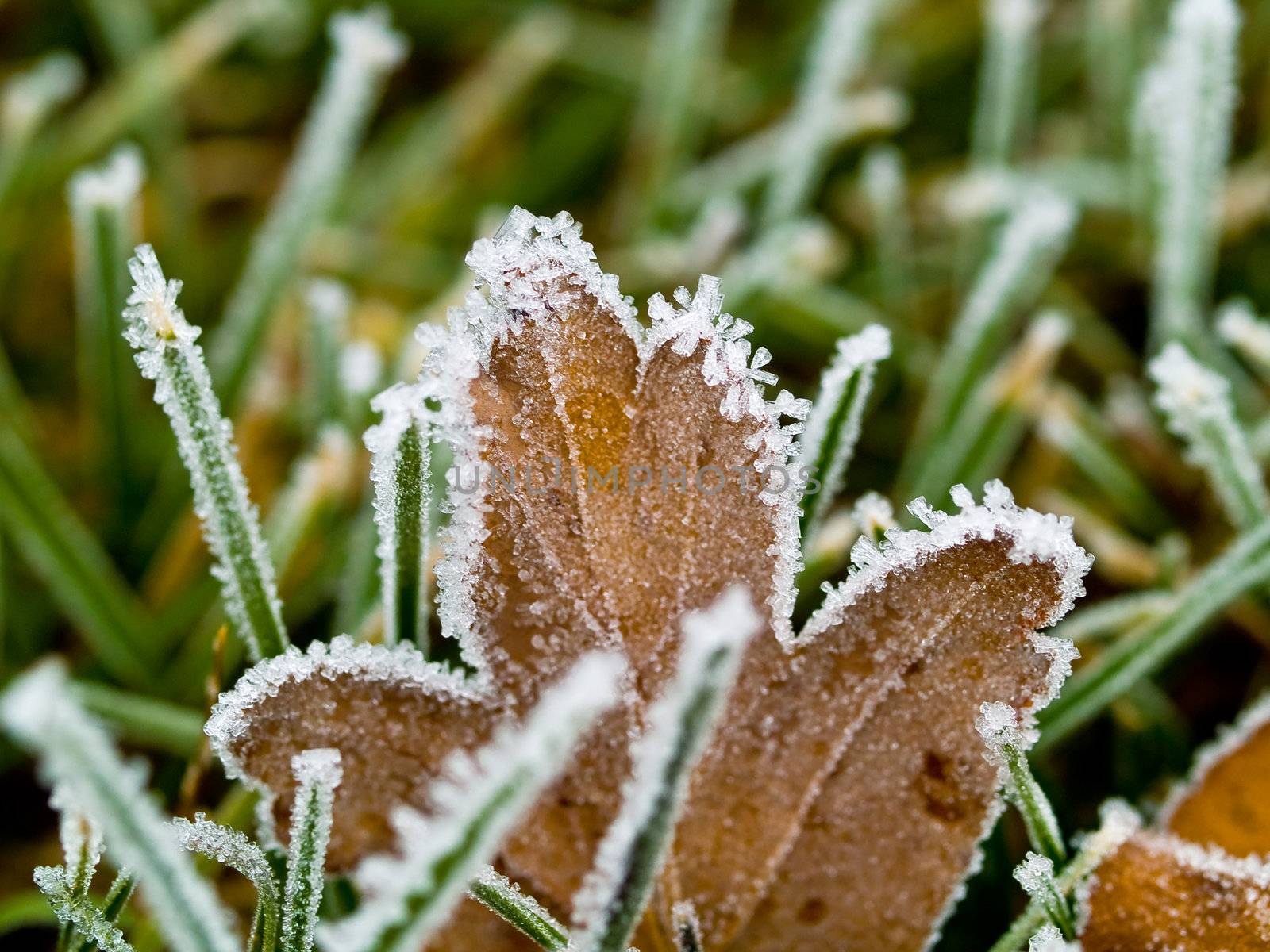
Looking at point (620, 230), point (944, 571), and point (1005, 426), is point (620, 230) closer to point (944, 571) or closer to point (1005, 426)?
point (1005, 426)

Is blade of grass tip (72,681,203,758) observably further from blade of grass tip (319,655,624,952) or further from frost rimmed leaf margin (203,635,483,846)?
blade of grass tip (319,655,624,952)

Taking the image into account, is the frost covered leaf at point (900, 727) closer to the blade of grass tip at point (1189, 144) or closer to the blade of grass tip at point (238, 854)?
the blade of grass tip at point (238, 854)

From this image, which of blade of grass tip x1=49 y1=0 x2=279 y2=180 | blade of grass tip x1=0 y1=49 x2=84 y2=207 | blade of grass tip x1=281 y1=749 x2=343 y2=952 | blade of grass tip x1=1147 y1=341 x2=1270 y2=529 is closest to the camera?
blade of grass tip x1=281 y1=749 x2=343 y2=952

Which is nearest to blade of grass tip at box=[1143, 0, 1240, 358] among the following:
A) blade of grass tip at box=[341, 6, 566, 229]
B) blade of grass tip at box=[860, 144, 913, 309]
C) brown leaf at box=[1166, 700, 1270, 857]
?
blade of grass tip at box=[860, 144, 913, 309]

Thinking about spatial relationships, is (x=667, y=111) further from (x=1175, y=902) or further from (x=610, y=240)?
(x=1175, y=902)

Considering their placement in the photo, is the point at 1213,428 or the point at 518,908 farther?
the point at 1213,428

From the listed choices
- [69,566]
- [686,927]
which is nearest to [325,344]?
[69,566]

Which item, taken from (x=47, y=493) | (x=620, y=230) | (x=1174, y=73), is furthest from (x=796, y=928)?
(x=620, y=230)
